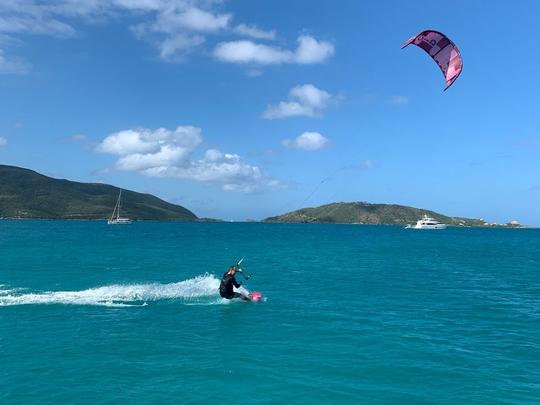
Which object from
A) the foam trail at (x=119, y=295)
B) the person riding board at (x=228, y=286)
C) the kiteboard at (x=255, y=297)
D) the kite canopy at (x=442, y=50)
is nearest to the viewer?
the kite canopy at (x=442, y=50)

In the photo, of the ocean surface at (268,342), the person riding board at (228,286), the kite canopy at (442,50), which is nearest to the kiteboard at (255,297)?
the ocean surface at (268,342)

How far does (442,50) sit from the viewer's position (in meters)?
24.6

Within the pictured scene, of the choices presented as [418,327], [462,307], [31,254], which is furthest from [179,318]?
[31,254]

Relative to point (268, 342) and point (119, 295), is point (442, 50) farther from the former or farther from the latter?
point (119, 295)

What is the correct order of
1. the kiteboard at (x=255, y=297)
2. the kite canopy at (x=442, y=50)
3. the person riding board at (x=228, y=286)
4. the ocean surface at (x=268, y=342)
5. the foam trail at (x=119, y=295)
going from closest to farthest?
the ocean surface at (x=268, y=342), the kite canopy at (x=442, y=50), the foam trail at (x=119, y=295), the person riding board at (x=228, y=286), the kiteboard at (x=255, y=297)

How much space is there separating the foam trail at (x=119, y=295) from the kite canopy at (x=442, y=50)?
25176 millimetres

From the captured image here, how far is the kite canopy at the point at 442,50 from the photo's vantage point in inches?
920

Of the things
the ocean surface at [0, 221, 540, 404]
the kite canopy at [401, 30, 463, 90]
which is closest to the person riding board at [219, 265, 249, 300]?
the ocean surface at [0, 221, 540, 404]

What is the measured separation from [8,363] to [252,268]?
137ft

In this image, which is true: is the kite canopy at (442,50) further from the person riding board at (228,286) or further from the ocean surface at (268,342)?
the person riding board at (228,286)

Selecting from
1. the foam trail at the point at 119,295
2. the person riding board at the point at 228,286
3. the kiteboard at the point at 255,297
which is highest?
the person riding board at the point at 228,286

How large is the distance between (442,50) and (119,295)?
30101mm

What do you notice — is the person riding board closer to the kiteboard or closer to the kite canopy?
the kiteboard

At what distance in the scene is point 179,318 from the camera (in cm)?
2966
